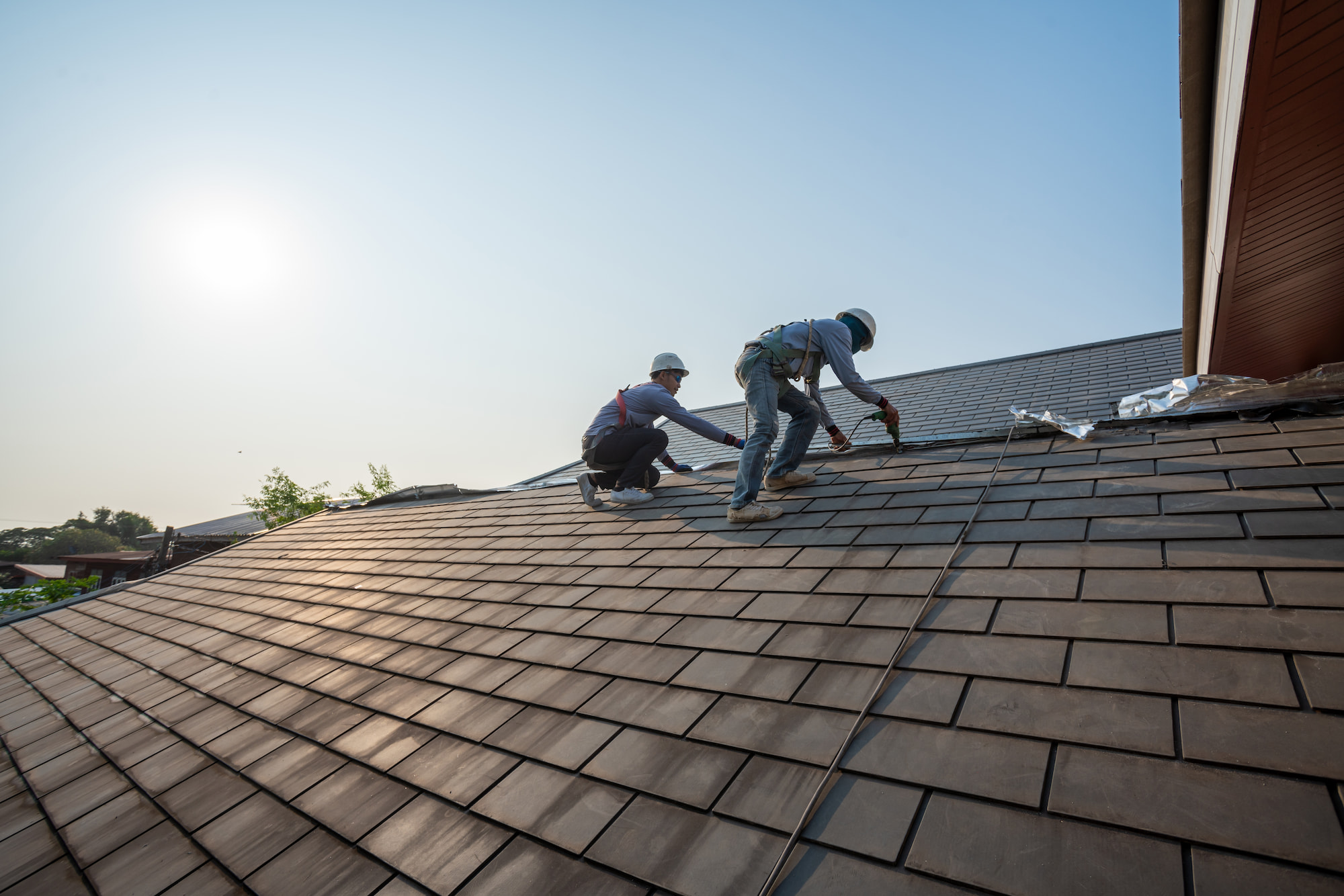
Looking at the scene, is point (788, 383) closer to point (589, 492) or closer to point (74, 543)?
point (589, 492)

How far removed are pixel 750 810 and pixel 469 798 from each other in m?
0.90

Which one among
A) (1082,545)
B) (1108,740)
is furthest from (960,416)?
(1108,740)

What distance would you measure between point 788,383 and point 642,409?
1.40 meters

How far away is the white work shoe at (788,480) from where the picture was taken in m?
4.11

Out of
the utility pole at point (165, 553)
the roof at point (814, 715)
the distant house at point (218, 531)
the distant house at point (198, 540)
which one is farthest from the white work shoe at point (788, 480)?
the distant house at point (218, 531)

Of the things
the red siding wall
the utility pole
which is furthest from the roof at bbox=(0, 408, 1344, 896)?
the utility pole

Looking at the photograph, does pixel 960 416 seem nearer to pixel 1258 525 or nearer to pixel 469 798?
pixel 1258 525

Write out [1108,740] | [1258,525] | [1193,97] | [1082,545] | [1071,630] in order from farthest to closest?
1. [1193,97]
2. [1082,545]
3. [1258,525]
4. [1071,630]
5. [1108,740]

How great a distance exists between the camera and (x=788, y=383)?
14.0 ft

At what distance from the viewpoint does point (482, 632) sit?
3.05 m

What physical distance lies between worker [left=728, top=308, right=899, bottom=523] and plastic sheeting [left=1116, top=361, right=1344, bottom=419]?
1.43 metres

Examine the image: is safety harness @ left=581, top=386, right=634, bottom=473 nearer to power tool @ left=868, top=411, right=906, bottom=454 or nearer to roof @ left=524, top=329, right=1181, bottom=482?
roof @ left=524, top=329, right=1181, bottom=482

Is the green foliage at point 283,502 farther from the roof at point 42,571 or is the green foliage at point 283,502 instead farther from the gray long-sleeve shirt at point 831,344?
the gray long-sleeve shirt at point 831,344

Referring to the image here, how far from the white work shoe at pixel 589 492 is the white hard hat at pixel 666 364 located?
1.08 m
